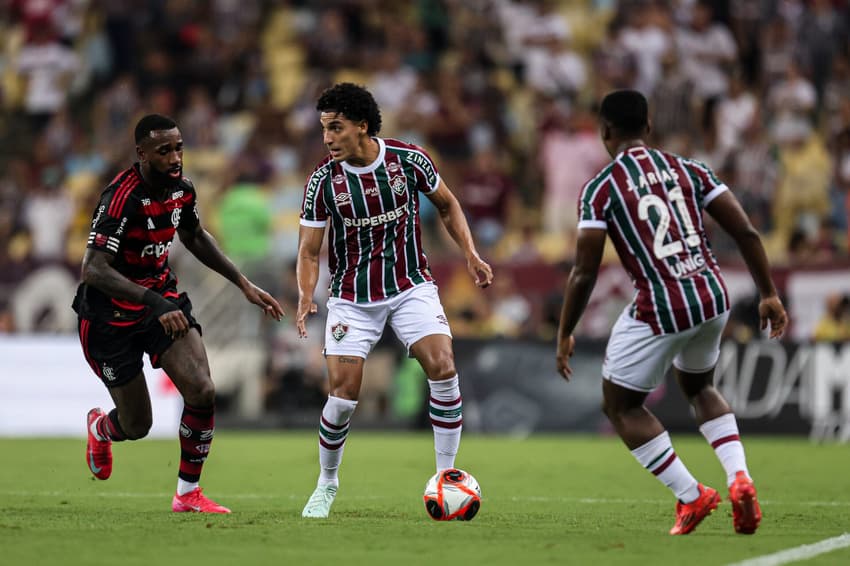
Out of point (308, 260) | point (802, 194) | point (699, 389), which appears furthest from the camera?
point (802, 194)

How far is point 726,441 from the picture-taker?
24.7 ft

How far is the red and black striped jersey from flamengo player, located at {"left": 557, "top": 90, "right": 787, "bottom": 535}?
2.84 m

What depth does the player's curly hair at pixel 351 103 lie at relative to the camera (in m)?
8.72

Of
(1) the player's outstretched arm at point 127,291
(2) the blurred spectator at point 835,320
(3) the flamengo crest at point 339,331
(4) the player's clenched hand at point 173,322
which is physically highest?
(1) the player's outstretched arm at point 127,291

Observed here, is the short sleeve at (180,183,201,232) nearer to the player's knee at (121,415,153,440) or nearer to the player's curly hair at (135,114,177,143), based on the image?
the player's curly hair at (135,114,177,143)

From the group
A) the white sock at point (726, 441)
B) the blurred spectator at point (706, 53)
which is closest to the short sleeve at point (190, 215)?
the white sock at point (726, 441)

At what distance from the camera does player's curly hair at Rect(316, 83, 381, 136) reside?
8719mm

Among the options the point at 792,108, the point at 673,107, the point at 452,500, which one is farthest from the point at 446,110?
the point at 452,500

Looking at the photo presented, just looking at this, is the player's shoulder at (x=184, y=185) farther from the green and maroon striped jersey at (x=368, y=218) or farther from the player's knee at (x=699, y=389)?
the player's knee at (x=699, y=389)

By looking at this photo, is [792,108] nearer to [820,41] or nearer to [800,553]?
[820,41]

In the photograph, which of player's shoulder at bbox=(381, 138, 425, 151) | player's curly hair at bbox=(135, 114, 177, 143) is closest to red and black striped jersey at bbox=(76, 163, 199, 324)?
player's curly hair at bbox=(135, 114, 177, 143)

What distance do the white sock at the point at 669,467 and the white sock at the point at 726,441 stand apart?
8.1 inches

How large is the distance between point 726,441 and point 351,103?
3107 mm

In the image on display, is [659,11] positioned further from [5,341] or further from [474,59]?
[5,341]
